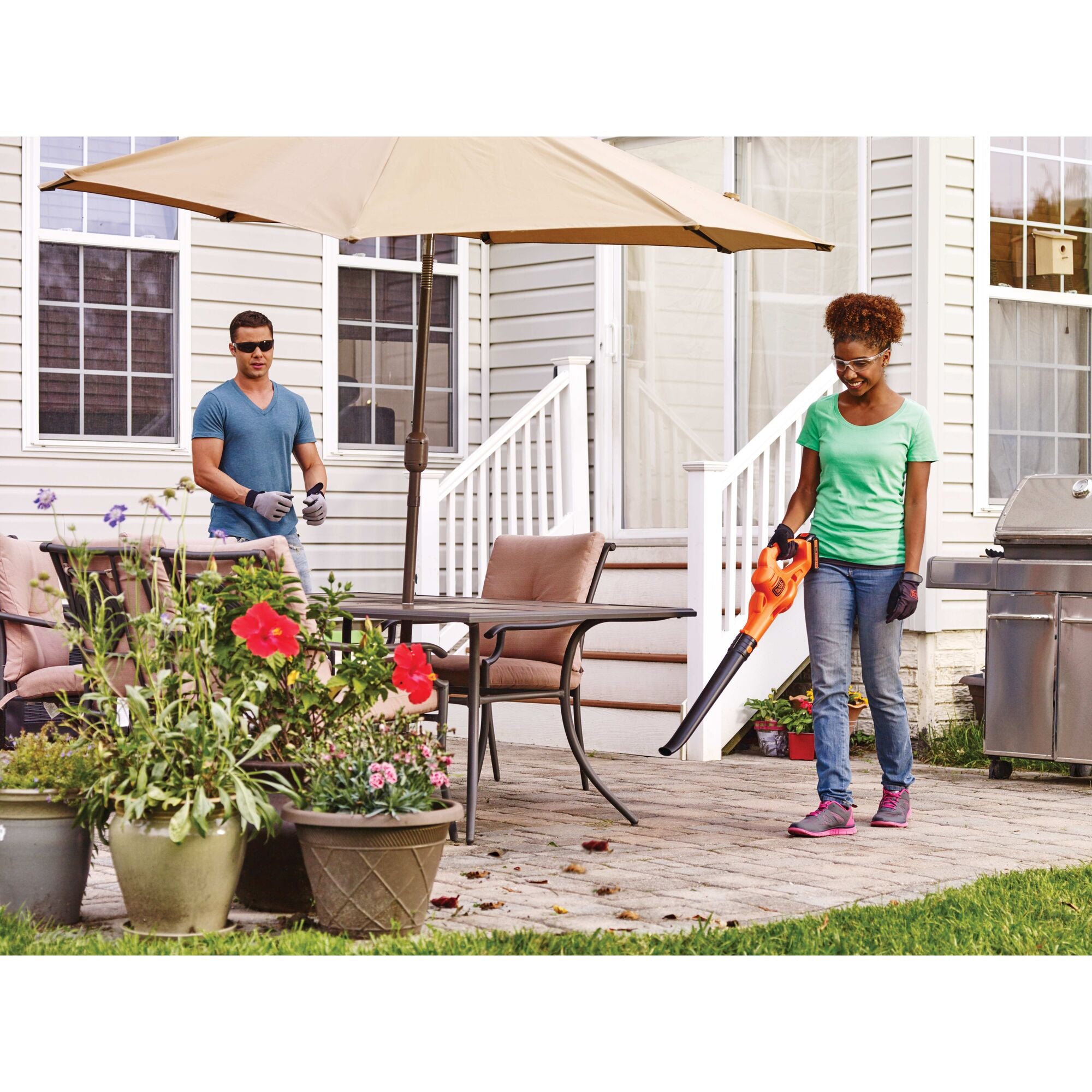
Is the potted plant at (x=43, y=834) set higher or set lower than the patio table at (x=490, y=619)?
lower

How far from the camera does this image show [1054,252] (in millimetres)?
7797

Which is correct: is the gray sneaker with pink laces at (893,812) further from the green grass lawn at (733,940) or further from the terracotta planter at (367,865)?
the terracotta planter at (367,865)

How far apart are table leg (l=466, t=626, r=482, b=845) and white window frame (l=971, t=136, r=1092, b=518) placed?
3.49 m

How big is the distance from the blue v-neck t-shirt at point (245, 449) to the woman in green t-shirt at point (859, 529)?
191cm

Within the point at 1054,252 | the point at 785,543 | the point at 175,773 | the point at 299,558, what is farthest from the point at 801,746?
the point at 175,773

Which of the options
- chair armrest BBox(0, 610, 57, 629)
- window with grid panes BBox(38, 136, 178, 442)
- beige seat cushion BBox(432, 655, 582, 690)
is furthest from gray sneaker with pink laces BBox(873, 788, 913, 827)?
window with grid panes BBox(38, 136, 178, 442)

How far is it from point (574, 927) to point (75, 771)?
4.13 feet

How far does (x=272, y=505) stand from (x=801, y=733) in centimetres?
286

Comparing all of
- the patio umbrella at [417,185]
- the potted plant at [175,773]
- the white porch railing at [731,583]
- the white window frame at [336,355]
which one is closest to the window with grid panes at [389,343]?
the white window frame at [336,355]

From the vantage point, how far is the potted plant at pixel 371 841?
3531mm

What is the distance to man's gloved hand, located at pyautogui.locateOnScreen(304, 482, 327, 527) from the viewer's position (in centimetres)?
580

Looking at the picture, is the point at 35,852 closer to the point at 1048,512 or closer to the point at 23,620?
the point at 23,620

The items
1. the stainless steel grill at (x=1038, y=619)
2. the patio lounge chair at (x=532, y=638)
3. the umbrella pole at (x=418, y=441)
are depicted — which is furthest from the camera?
the stainless steel grill at (x=1038, y=619)

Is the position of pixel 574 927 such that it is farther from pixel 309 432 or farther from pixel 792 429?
pixel 792 429
